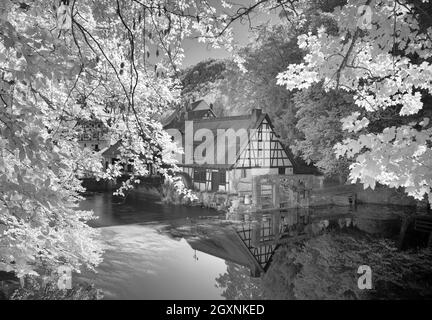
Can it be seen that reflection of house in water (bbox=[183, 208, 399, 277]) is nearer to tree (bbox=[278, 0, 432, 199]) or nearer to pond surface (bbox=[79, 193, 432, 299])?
pond surface (bbox=[79, 193, 432, 299])

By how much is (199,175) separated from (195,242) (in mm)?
8545

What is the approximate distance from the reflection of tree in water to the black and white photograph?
0.06 meters

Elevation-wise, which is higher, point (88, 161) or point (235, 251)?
point (88, 161)

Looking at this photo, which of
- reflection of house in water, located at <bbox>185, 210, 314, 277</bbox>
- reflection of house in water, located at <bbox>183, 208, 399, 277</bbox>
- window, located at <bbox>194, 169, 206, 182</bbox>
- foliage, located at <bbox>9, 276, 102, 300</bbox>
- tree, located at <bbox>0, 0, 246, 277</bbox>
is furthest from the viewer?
window, located at <bbox>194, 169, 206, 182</bbox>

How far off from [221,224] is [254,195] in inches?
132

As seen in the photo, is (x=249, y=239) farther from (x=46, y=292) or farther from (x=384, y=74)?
(x=384, y=74)

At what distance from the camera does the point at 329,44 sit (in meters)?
3.48

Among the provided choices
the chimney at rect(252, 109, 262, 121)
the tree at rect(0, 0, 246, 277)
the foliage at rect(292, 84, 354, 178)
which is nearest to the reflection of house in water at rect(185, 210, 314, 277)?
the foliage at rect(292, 84, 354, 178)

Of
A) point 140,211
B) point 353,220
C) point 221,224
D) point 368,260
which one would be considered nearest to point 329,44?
point 368,260

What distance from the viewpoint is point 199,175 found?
21969mm

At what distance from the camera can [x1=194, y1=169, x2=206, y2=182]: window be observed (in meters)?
21.6

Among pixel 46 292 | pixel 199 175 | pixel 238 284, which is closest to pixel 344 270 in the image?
pixel 238 284

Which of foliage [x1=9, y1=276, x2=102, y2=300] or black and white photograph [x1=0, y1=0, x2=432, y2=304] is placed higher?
black and white photograph [x1=0, y1=0, x2=432, y2=304]
